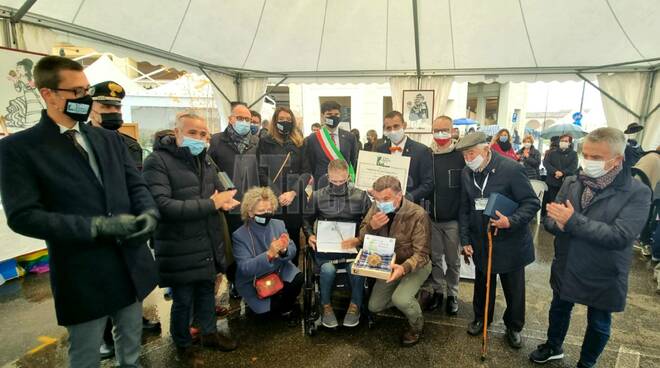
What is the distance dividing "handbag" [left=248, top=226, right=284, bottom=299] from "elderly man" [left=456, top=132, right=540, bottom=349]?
191cm

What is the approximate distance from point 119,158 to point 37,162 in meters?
0.39

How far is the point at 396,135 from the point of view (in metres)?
3.47

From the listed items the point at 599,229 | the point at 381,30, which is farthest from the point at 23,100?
the point at 599,229

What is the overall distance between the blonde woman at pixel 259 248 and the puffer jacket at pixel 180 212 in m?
0.42

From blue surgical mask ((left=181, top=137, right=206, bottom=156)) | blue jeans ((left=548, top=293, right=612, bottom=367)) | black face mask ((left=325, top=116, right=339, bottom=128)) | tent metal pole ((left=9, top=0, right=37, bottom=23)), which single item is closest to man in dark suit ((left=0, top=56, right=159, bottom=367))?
blue surgical mask ((left=181, top=137, right=206, bottom=156))

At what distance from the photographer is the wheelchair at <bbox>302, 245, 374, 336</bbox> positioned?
3.12m

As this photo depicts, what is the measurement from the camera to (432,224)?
133 inches

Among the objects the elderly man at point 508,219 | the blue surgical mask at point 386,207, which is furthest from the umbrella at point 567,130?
the blue surgical mask at point 386,207

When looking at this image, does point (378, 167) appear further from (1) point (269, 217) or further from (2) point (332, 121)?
(1) point (269, 217)

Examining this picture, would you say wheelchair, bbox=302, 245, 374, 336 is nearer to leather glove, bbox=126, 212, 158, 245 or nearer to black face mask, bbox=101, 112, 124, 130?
leather glove, bbox=126, 212, 158, 245

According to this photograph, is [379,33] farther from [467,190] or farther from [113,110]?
[113,110]

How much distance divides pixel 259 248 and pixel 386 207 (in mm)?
1277

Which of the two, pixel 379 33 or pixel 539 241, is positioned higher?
pixel 379 33

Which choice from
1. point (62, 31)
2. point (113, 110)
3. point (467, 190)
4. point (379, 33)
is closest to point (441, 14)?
point (379, 33)
